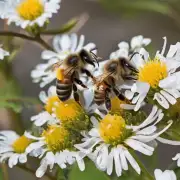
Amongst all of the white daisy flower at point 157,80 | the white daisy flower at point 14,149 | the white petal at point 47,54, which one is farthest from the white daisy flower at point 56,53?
the white daisy flower at point 157,80

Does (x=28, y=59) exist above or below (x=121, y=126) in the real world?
below

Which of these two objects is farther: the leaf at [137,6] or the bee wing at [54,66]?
the leaf at [137,6]

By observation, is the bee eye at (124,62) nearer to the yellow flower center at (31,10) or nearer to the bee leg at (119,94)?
the bee leg at (119,94)

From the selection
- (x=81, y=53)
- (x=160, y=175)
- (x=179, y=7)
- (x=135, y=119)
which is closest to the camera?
(x=160, y=175)

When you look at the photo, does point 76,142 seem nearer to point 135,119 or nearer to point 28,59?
point 135,119

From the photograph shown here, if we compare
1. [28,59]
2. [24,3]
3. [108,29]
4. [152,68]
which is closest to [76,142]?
[152,68]
